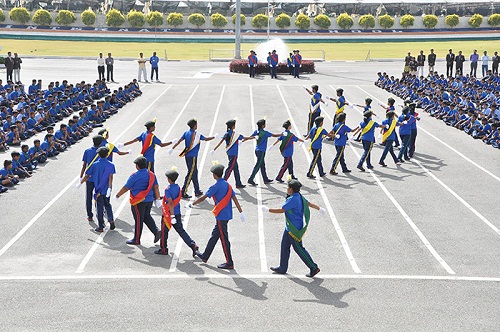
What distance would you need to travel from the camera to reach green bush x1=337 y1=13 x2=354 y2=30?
88.6 m

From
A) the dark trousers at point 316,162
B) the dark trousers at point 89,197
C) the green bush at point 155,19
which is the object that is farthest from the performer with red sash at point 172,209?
the green bush at point 155,19

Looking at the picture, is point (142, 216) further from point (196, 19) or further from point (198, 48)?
point (196, 19)

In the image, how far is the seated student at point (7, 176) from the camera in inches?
690

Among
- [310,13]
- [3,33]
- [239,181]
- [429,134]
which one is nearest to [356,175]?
[239,181]

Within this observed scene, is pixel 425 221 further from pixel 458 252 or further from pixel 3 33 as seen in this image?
pixel 3 33

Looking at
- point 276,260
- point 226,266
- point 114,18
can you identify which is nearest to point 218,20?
point 114,18

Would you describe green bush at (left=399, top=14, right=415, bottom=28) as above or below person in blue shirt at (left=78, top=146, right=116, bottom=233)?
above

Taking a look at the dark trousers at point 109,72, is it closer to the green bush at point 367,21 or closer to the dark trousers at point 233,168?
the dark trousers at point 233,168

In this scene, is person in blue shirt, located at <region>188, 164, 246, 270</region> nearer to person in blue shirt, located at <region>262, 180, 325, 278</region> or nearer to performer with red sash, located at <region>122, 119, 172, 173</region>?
person in blue shirt, located at <region>262, 180, 325, 278</region>

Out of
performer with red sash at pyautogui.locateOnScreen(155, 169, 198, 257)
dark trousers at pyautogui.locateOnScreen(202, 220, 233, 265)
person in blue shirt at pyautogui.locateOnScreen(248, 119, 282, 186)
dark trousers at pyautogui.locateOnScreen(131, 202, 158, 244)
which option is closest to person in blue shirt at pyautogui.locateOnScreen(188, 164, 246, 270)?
dark trousers at pyautogui.locateOnScreen(202, 220, 233, 265)

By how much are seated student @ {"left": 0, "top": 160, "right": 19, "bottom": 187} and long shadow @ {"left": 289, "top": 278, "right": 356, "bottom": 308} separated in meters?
9.00

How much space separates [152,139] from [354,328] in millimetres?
8244

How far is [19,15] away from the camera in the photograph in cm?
8644

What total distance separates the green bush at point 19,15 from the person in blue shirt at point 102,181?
78.3 metres
